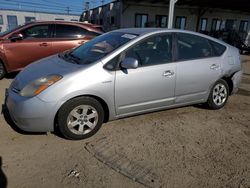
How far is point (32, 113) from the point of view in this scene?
123 inches

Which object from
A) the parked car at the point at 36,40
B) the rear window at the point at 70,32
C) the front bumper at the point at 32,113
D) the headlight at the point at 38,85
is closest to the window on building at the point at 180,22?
the parked car at the point at 36,40

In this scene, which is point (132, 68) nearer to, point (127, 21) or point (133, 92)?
point (133, 92)

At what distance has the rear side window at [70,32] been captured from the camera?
6887 millimetres

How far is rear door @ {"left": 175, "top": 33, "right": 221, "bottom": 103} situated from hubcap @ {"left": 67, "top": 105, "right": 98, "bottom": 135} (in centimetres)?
151

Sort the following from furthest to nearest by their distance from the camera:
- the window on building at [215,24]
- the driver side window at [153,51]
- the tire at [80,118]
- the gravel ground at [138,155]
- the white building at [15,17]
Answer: the white building at [15,17] < the window on building at [215,24] < the driver side window at [153,51] < the tire at [80,118] < the gravel ground at [138,155]

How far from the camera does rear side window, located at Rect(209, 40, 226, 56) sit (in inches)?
179

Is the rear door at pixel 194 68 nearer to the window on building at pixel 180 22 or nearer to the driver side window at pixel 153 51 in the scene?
the driver side window at pixel 153 51

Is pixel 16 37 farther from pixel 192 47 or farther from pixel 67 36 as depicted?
pixel 192 47

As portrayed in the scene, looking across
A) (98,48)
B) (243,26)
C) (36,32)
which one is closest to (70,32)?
(36,32)

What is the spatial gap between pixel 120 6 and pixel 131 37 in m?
17.0

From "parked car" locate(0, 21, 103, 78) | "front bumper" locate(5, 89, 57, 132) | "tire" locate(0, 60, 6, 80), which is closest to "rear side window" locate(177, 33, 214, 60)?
"front bumper" locate(5, 89, 57, 132)

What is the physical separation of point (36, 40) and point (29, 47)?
0.91 feet

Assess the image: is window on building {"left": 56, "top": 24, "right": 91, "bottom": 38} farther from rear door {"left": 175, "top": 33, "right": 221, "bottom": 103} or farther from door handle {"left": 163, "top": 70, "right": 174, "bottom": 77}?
door handle {"left": 163, "top": 70, "right": 174, "bottom": 77}

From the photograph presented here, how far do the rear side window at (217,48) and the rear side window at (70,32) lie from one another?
3712 mm
